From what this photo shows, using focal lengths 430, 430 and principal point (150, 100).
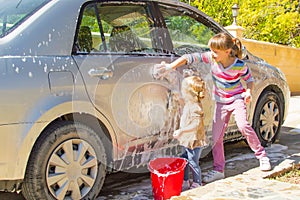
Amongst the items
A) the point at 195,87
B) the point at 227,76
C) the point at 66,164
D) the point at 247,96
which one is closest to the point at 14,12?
the point at 66,164

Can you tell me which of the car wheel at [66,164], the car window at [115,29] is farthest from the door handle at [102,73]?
the car wheel at [66,164]

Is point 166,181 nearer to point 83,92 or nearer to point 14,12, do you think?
point 83,92

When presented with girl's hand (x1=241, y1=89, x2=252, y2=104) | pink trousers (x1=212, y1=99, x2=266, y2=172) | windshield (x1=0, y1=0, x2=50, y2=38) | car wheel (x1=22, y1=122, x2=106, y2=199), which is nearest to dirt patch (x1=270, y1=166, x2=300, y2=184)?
pink trousers (x1=212, y1=99, x2=266, y2=172)

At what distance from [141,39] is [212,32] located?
102 cm

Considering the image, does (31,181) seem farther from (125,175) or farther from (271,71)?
(271,71)

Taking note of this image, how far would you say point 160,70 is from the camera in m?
3.91

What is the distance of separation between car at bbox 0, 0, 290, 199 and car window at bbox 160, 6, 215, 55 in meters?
0.02

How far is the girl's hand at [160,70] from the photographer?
3891mm

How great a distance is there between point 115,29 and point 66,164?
1.42 meters

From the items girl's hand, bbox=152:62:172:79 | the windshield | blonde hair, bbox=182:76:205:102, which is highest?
the windshield

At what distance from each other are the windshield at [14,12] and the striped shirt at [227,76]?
1.52 meters

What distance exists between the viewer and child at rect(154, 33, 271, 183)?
394 cm

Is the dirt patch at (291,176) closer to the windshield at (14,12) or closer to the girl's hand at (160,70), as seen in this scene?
the girl's hand at (160,70)

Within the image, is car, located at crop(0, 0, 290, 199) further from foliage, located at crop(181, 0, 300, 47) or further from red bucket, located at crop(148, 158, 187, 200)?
foliage, located at crop(181, 0, 300, 47)
